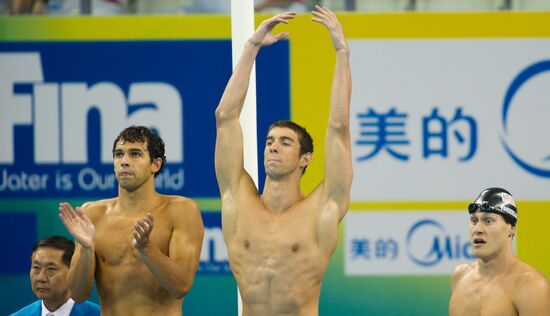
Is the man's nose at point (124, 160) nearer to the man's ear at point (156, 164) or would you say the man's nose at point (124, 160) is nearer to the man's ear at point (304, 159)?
the man's ear at point (156, 164)

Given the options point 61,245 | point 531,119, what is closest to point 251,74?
point 61,245

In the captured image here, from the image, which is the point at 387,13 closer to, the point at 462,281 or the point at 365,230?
the point at 365,230

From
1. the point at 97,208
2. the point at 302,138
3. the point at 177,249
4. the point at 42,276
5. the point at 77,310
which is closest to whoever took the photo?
the point at 302,138

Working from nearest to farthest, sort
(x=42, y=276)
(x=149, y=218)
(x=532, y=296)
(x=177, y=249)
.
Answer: (x=149, y=218)
(x=532, y=296)
(x=177, y=249)
(x=42, y=276)

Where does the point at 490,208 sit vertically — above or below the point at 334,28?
below

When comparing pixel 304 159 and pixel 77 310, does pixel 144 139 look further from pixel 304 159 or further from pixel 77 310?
pixel 77 310

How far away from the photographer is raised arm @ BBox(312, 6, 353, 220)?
646cm

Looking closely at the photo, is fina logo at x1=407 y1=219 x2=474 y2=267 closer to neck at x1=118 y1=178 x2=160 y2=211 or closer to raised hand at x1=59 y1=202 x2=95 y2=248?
neck at x1=118 y1=178 x2=160 y2=211

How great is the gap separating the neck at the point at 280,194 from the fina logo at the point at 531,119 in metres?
3.29

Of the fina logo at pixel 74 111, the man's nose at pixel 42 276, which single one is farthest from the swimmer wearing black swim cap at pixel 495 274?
the fina logo at pixel 74 111

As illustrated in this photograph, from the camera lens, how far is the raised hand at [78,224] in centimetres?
664

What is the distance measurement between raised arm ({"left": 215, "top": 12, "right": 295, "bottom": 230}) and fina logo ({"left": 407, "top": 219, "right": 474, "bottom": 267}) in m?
3.01

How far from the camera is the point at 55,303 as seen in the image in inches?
300

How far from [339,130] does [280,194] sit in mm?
511
